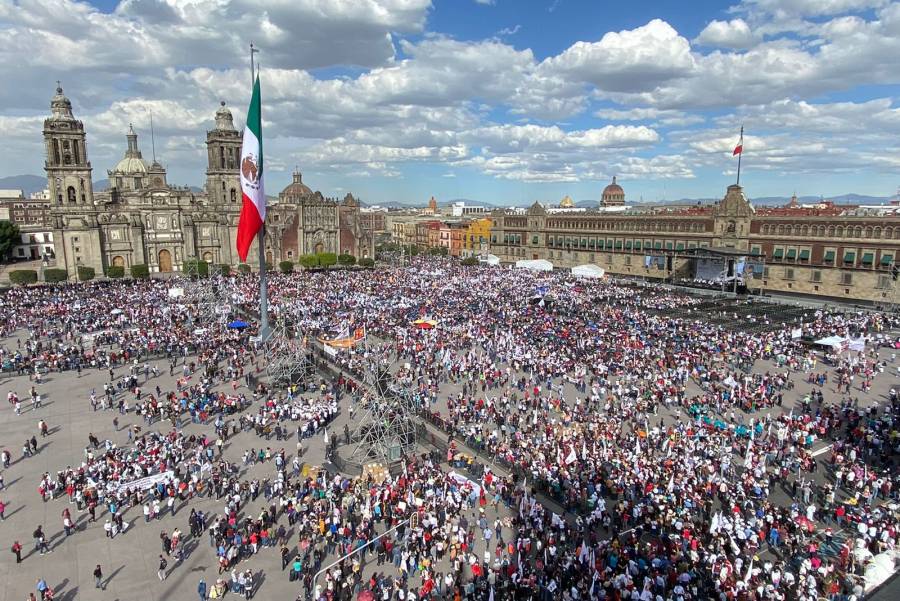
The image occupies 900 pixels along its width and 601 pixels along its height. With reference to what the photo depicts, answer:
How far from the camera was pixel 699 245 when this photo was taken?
254 ft

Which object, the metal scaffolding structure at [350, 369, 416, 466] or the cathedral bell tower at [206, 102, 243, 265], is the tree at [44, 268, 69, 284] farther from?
the metal scaffolding structure at [350, 369, 416, 466]

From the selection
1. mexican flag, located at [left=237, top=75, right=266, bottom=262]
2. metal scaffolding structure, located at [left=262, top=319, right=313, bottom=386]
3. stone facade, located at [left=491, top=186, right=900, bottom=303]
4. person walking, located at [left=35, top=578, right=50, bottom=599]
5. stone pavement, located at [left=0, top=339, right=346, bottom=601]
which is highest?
mexican flag, located at [left=237, top=75, right=266, bottom=262]

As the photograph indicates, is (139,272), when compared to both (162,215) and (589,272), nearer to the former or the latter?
(162,215)

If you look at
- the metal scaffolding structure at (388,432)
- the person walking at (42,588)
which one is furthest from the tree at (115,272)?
the person walking at (42,588)

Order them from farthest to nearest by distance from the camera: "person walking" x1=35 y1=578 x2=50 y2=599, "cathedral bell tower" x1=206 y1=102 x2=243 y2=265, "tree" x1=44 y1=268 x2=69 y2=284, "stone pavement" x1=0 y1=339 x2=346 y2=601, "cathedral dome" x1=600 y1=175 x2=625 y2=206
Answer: "cathedral dome" x1=600 y1=175 x2=625 y2=206, "cathedral bell tower" x1=206 y1=102 x2=243 y2=265, "tree" x1=44 y1=268 x2=69 y2=284, "stone pavement" x1=0 y1=339 x2=346 y2=601, "person walking" x1=35 y1=578 x2=50 y2=599

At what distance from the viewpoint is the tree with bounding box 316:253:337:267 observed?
90.0 metres

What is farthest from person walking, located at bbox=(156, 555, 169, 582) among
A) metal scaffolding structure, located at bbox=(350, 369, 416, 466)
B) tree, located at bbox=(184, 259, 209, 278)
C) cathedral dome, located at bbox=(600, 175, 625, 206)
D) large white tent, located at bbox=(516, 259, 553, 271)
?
cathedral dome, located at bbox=(600, 175, 625, 206)

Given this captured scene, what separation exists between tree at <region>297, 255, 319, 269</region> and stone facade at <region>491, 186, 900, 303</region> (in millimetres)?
41135

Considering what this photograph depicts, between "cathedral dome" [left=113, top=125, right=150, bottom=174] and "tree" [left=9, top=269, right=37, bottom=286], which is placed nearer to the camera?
"tree" [left=9, top=269, right=37, bottom=286]

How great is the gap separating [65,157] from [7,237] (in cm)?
2764

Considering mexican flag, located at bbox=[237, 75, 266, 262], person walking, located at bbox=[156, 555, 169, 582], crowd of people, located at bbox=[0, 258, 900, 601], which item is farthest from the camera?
mexican flag, located at bbox=[237, 75, 266, 262]

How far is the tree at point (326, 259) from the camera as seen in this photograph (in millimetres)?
90000

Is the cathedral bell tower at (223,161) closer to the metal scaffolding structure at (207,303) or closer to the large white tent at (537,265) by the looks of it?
the metal scaffolding structure at (207,303)

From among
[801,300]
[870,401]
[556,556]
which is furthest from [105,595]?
[801,300]
